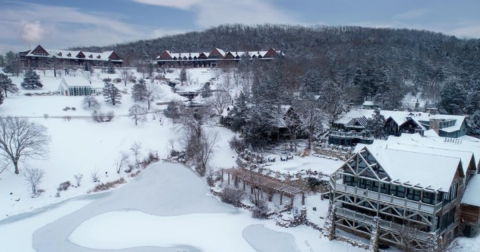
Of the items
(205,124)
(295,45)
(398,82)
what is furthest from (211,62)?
(398,82)

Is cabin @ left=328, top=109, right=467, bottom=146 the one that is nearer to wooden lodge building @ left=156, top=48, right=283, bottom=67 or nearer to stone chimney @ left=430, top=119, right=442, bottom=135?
stone chimney @ left=430, top=119, right=442, bottom=135

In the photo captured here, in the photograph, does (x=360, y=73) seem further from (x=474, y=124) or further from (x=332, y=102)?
(x=474, y=124)

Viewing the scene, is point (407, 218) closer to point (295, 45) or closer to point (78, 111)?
point (78, 111)

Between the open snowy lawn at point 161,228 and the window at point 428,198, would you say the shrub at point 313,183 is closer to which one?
the open snowy lawn at point 161,228

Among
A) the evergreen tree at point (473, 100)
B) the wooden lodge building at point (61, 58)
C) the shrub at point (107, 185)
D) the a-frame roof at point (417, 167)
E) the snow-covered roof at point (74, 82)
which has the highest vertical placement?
the wooden lodge building at point (61, 58)

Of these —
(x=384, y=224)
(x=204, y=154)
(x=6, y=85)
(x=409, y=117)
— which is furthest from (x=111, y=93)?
(x=384, y=224)

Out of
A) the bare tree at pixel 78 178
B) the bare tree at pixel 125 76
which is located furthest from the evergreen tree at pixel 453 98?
the bare tree at pixel 125 76
